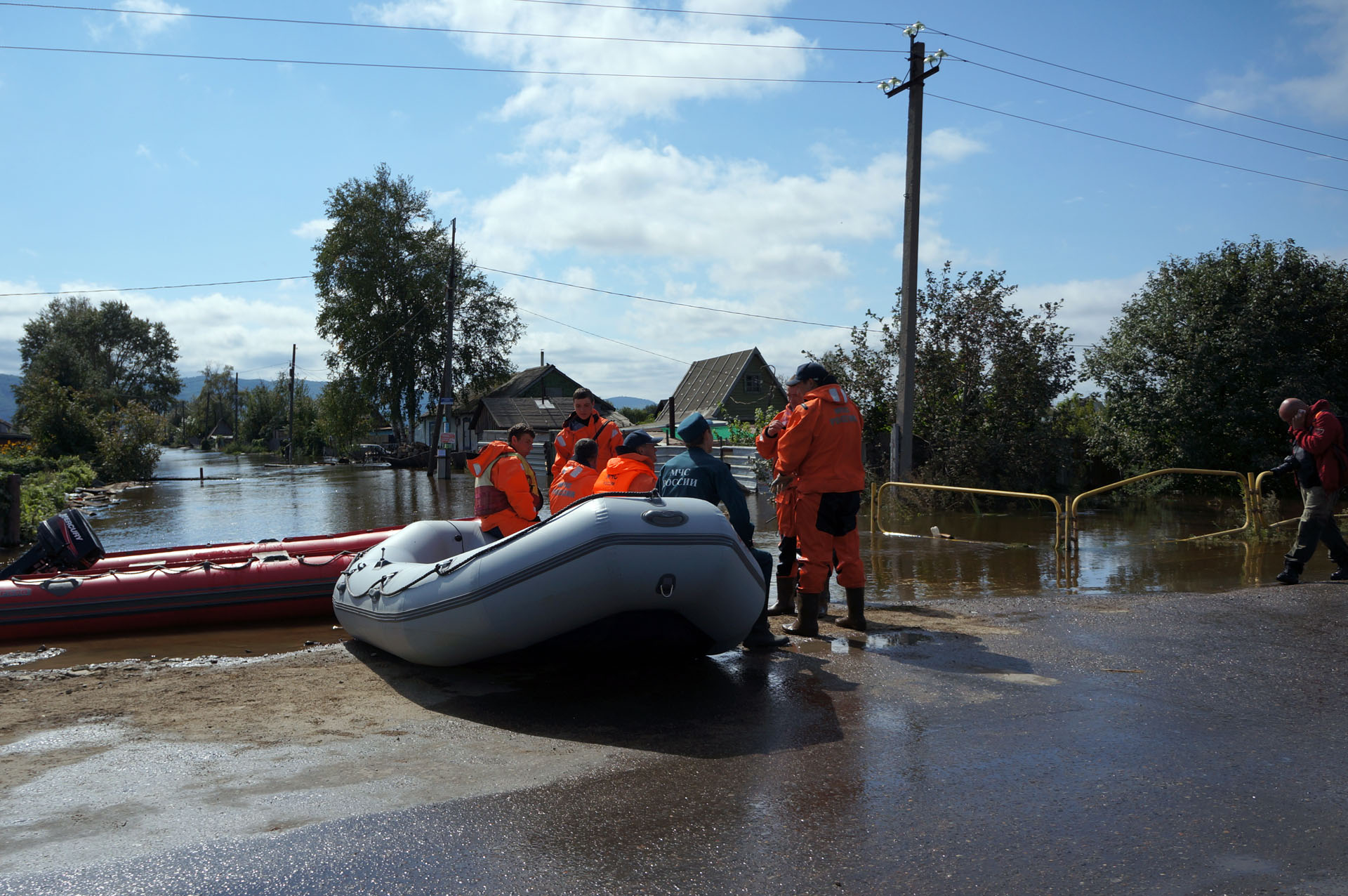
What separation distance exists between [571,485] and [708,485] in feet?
4.03

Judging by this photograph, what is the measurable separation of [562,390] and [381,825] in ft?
211

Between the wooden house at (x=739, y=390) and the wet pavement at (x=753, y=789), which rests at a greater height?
the wooden house at (x=739, y=390)

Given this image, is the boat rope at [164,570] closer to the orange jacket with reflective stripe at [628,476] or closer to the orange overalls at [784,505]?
the orange jacket with reflective stripe at [628,476]

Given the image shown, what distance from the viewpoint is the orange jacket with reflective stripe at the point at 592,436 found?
825cm

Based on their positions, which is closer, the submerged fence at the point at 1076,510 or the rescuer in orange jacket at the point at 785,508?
the rescuer in orange jacket at the point at 785,508

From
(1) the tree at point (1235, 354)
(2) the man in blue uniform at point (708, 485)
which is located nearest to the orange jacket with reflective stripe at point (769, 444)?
(2) the man in blue uniform at point (708, 485)

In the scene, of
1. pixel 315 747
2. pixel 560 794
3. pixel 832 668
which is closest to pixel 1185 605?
pixel 832 668

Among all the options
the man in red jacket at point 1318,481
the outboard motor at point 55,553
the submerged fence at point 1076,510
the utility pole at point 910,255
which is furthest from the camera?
the utility pole at point 910,255

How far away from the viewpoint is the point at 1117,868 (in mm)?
2922

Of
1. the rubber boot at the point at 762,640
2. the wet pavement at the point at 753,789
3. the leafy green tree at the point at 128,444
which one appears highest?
the leafy green tree at the point at 128,444

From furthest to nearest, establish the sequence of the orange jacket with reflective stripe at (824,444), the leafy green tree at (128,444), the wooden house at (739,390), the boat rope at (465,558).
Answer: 1. the wooden house at (739,390)
2. the leafy green tree at (128,444)
3. the orange jacket with reflective stripe at (824,444)
4. the boat rope at (465,558)

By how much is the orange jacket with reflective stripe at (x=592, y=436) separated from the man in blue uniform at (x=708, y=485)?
6.09ft

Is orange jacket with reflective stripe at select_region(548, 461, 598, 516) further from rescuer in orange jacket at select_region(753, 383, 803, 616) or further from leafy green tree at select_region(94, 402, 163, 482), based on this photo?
leafy green tree at select_region(94, 402, 163, 482)

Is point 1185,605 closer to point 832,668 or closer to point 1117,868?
point 832,668
